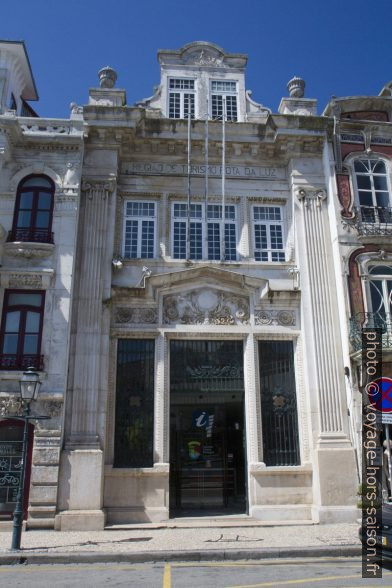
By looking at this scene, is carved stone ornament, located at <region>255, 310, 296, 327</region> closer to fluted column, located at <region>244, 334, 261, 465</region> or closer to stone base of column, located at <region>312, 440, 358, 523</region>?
fluted column, located at <region>244, 334, 261, 465</region>

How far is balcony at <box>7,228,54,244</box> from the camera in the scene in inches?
634

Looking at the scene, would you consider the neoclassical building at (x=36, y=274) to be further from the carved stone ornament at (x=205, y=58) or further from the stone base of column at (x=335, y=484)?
the stone base of column at (x=335, y=484)

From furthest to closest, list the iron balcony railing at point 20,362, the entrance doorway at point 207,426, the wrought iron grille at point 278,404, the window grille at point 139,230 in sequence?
the window grille at point 139,230, the entrance doorway at point 207,426, the wrought iron grille at point 278,404, the iron balcony railing at point 20,362

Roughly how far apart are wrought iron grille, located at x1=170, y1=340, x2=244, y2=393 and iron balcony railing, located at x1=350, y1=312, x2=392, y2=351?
11.5 ft

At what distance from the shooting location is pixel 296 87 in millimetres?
19047

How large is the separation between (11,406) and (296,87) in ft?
48.3

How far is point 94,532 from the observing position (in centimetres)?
1325

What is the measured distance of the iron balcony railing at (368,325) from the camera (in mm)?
15461

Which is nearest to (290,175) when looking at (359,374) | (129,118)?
(129,118)

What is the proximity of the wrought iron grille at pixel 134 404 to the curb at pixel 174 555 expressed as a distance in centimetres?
467

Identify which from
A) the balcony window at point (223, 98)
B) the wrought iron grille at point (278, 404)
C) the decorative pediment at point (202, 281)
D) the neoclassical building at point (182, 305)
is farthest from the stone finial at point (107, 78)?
the wrought iron grille at point (278, 404)

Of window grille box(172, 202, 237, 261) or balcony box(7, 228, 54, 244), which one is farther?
window grille box(172, 202, 237, 261)

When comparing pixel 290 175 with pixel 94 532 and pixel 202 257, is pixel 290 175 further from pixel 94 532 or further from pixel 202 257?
pixel 94 532

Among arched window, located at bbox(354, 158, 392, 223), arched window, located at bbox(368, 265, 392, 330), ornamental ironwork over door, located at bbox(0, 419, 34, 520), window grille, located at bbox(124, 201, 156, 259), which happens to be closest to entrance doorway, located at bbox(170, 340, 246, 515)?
window grille, located at bbox(124, 201, 156, 259)
